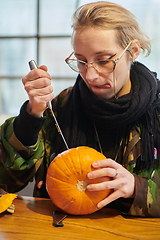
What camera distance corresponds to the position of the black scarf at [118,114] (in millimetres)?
1113

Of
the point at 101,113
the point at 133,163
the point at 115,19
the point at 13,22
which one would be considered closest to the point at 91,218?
the point at 133,163

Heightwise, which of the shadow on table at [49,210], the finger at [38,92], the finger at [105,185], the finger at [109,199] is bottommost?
the shadow on table at [49,210]

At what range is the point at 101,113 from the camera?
1163mm

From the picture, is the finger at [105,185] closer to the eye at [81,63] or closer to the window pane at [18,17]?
the eye at [81,63]

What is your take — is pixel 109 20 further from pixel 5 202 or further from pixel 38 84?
pixel 5 202

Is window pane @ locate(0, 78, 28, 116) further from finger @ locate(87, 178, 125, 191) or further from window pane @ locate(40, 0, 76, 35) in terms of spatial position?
finger @ locate(87, 178, 125, 191)

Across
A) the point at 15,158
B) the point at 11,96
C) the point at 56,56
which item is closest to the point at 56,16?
the point at 56,56

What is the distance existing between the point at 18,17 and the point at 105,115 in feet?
11.9

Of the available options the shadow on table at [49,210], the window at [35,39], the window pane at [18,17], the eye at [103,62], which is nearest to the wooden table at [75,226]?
the shadow on table at [49,210]

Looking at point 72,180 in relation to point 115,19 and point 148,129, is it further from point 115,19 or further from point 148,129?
point 115,19

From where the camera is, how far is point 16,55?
166 inches

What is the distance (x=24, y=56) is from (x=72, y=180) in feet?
12.3

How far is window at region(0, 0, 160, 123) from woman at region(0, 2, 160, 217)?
2.73 m

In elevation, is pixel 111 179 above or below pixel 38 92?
below
